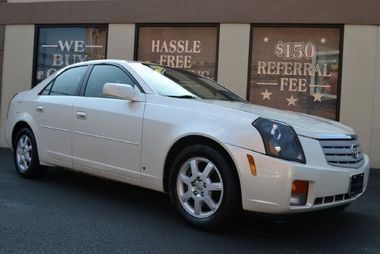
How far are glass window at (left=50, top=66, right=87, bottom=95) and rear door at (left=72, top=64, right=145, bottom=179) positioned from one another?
0.22 metres

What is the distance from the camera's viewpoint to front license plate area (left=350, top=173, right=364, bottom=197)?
4449 millimetres

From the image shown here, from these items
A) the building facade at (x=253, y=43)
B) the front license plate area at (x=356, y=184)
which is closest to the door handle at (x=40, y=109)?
the front license plate area at (x=356, y=184)

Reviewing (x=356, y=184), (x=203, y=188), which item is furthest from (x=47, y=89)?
(x=356, y=184)

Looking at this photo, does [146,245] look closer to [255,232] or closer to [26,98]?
[255,232]

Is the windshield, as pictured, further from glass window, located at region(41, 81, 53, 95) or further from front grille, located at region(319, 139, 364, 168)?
glass window, located at region(41, 81, 53, 95)

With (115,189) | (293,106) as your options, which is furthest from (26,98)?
(293,106)

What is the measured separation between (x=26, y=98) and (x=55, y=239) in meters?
2.95

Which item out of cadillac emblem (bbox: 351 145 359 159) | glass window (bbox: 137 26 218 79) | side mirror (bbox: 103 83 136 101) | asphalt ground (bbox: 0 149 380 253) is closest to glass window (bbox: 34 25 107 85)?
glass window (bbox: 137 26 218 79)

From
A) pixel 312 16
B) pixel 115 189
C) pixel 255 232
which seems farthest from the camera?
pixel 312 16

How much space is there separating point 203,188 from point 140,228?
0.69m

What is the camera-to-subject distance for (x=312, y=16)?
9.34 m

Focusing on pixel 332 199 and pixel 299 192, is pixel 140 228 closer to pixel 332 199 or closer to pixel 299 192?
pixel 299 192

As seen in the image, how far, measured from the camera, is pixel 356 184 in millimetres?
4523

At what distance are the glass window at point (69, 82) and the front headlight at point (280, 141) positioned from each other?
258 cm
